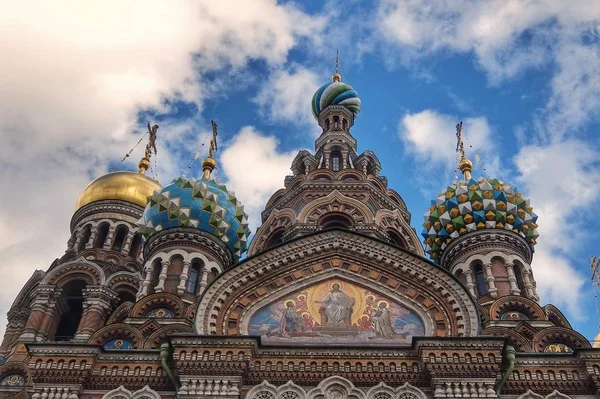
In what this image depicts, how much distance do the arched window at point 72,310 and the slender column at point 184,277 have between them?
3525 millimetres

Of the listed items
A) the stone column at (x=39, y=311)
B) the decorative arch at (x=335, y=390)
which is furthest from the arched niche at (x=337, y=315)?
the stone column at (x=39, y=311)

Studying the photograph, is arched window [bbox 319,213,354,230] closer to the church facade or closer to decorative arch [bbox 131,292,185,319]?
the church facade

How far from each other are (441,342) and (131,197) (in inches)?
446

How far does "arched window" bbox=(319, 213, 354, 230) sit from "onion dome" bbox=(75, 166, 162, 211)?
17.0ft

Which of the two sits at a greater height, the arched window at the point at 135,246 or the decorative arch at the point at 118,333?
the arched window at the point at 135,246

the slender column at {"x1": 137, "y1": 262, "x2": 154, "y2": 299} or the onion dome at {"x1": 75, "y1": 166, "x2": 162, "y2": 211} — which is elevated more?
the onion dome at {"x1": 75, "y1": 166, "x2": 162, "y2": 211}

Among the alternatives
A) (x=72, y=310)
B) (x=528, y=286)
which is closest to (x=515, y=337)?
(x=528, y=286)

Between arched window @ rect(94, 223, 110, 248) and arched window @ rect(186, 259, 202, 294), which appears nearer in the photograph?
arched window @ rect(186, 259, 202, 294)

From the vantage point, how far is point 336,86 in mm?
21188

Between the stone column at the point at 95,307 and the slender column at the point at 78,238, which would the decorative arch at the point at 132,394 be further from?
the slender column at the point at 78,238

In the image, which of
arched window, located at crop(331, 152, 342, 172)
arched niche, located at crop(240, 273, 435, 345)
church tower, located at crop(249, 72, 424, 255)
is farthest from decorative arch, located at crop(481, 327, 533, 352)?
arched window, located at crop(331, 152, 342, 172)

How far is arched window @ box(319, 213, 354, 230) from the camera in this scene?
15.1 metres

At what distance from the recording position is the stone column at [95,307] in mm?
14367

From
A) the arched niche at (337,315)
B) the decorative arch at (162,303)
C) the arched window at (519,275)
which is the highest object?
the arched window at (519,275)
